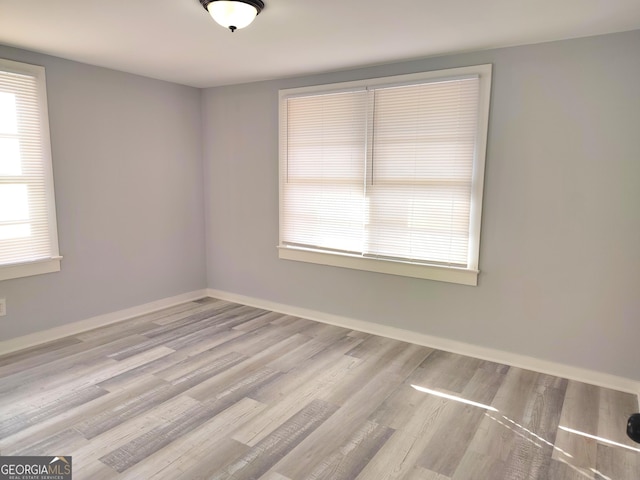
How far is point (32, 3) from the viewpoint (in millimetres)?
2320

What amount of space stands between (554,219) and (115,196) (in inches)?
146

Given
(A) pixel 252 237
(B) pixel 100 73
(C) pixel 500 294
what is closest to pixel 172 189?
(A) pixel 252 237

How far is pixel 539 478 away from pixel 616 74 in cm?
245

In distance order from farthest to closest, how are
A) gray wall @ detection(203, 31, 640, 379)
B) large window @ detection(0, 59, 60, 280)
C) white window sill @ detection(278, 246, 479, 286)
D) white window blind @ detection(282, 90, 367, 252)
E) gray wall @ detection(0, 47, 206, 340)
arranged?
white window blind @ detection(282, 90, 367, 252)
gray wall @ detection(0, 47, 206, 340)
white window sill @ detection(278, 246, 479, 286)
large window @ detection(0, 59, 60, 280)
gray wall @ detection(203, 31, 640, 379)

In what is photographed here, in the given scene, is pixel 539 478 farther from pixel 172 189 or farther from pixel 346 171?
pixel 172 189

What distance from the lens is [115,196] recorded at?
13.0ft

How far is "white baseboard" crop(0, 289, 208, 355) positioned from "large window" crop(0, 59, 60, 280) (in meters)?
0.53

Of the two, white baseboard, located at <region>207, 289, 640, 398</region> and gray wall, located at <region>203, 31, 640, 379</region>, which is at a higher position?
gray wall, located at <region>203, 31, 640, 379</region>

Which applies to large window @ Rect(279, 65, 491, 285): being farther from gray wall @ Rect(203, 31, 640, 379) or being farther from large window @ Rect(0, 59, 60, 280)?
large window @ Rect(0, 59, 60, 280)

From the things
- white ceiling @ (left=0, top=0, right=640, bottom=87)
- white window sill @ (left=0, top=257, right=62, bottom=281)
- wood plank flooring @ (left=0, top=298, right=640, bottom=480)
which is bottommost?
wood plank flooring @ (left=0, top=298, right=640, bottom=480)

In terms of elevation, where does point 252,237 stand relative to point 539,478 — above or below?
above

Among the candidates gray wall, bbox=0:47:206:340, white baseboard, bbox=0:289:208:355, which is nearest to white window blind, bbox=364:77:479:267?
gray wall, bbox=0:47:206:340

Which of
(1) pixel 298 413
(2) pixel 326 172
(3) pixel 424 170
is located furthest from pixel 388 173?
(1) pixel 298 413

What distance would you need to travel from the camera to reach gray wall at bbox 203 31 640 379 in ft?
9.03
